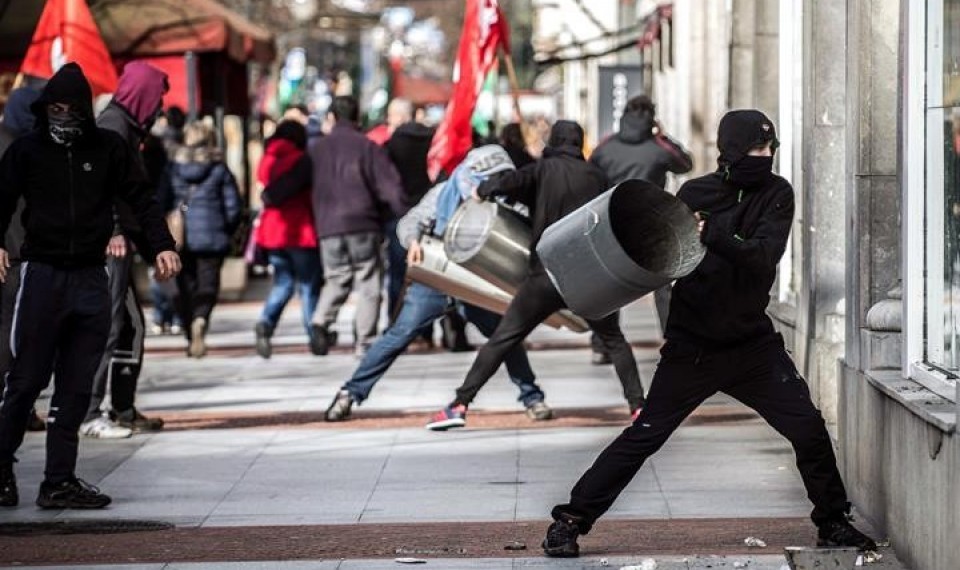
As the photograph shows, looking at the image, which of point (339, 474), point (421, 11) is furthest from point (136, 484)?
point (421, 11)

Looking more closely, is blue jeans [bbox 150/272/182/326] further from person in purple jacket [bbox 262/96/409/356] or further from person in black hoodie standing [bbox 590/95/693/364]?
person in black hoodie standing [bbox 590/95/693/364]

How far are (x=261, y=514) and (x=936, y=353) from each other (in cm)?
308

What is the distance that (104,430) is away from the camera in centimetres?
1198

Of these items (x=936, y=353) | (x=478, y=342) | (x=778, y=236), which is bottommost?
(x=478, y=342)

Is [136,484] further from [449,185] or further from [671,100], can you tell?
[671,100]

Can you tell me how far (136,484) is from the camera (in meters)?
10.3

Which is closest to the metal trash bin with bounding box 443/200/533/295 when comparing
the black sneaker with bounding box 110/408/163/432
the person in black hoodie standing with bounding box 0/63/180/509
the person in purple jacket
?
the black sneaker with bounding box 110/408/163/432

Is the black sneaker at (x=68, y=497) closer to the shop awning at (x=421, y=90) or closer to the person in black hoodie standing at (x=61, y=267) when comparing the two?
the person in black hoodie standing at (x=61, y=267)

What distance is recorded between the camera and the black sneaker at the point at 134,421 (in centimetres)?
1227

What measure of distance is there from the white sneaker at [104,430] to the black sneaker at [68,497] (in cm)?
245

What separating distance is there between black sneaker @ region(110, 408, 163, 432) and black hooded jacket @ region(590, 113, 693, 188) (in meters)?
4.11

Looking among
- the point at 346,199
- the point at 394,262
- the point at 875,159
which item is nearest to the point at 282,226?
the point at 346,199

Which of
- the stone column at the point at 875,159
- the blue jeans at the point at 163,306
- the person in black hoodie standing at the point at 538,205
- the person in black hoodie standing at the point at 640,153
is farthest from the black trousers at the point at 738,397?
the blue jeans at the point at 163,306

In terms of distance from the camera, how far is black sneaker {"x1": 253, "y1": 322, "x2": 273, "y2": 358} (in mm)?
17062
